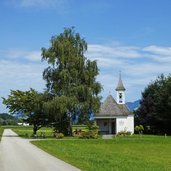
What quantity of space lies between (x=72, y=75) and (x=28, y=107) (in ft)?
41.9

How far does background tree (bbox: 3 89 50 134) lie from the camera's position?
70812 mm

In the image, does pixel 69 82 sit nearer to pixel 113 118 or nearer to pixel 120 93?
pixel 113 118

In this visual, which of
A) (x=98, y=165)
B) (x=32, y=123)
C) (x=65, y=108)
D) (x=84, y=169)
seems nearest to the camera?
(x=84, y=169)

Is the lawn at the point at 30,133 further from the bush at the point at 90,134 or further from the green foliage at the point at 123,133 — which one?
the green foliage at the point at 123,133

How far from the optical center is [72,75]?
62.2 metres

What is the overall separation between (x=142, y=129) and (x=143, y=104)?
21.9ft

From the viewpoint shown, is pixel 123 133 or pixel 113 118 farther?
pixel 113 118

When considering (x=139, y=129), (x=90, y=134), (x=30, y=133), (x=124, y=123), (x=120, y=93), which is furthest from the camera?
(x=30, y=133)

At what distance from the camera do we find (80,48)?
64.2 meters

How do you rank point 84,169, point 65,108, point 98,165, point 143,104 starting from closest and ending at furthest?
point 84,169
point 98,165
point 65,108
point 143,104

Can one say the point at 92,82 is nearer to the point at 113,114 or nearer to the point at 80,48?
the point at 80,48

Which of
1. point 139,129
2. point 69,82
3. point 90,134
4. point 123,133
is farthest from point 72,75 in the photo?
point 139,129

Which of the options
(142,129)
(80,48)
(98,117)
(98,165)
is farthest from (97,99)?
(98,165)

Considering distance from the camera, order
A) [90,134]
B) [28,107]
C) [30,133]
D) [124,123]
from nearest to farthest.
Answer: [90,134]
[28,107]
[124,123]
[30,133]
